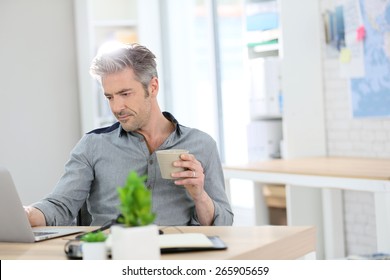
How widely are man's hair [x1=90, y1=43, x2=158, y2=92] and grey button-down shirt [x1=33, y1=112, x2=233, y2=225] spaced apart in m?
0.21

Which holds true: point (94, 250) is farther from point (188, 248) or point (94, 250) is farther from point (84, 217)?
point (84, 217)

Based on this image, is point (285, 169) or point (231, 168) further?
point (231, 168)

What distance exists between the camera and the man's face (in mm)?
2518

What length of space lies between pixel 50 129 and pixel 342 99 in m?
1.96

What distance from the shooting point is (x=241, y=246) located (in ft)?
6.01

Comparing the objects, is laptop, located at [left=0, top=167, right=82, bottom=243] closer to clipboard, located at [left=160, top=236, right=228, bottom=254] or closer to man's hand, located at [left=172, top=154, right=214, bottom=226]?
man's hand, located at [left=172, top=154, right=214, bottom=226]

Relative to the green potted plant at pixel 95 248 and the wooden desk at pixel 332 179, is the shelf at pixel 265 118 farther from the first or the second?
the green potted plant at pixel 95 248

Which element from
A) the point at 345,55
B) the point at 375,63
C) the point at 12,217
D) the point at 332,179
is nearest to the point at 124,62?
the point at 12,217

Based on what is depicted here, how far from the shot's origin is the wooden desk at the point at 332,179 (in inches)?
140

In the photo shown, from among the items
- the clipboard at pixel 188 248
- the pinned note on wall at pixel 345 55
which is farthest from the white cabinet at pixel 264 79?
the clipboard at pixel 188 248

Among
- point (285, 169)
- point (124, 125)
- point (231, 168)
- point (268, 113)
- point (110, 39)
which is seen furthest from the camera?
point (110, 39)
